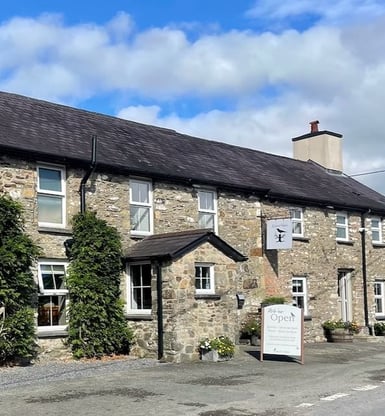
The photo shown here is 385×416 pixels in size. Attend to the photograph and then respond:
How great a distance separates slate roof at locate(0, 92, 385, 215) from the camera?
17.9m

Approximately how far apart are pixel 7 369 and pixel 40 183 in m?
4.84

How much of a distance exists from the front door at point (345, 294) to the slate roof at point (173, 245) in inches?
364

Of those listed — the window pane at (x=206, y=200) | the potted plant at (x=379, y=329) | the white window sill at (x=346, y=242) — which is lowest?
the potted plant at (x=379, y=329)

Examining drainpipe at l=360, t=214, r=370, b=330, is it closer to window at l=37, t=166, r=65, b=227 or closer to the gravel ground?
the gravel ground

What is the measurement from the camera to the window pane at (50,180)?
56.7 feet

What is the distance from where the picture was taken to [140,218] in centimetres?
1923

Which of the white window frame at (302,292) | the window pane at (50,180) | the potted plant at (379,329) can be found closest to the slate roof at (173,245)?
the window pane at (50,180)

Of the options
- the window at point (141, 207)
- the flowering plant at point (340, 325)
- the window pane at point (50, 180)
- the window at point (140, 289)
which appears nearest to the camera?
the window pane at point (50, 180)

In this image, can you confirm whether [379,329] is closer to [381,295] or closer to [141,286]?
[381,295]

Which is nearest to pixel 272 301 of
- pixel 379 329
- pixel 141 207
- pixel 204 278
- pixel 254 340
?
pixel 254 340

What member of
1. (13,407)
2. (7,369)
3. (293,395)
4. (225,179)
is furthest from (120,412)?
(225,179)

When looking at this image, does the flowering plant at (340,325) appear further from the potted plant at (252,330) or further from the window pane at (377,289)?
the potted plant at (252,330)

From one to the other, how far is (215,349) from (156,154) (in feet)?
23.4

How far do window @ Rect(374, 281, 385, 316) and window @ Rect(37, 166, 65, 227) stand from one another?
15293mm
